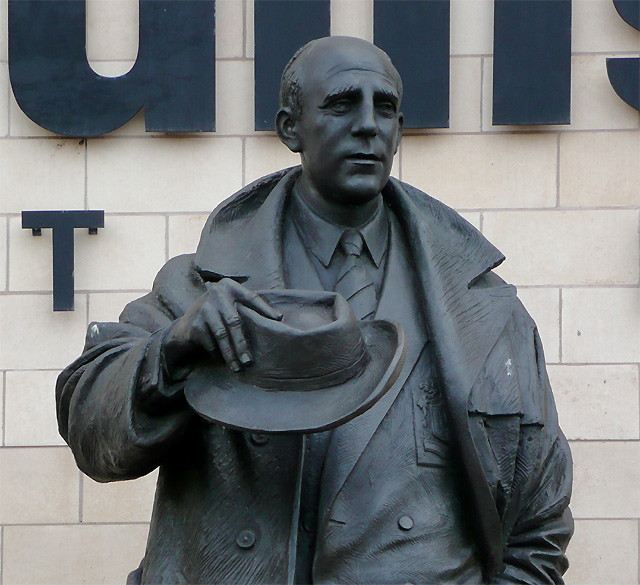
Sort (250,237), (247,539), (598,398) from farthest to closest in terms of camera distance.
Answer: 1. (598,398)
2. (250,237)
3. (247,539)

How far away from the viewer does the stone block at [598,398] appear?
763 centimetres

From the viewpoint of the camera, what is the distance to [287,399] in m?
3.77

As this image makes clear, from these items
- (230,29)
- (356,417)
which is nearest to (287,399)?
(356,417)

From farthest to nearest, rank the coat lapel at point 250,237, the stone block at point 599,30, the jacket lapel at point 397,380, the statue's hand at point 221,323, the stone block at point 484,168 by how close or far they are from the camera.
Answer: the stone block at point 599,30 → the stone block at point 484,168 → the coat lapel at point 250,237 → the jacket lapel at point 397,380 → the statue's hand at point 221,323

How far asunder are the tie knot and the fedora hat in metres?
0.38

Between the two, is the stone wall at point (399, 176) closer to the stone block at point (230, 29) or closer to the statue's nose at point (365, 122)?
the stone block at point (230, 29)

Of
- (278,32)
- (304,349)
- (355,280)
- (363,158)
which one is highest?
(278,32)

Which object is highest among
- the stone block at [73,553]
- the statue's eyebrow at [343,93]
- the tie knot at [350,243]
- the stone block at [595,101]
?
the stone block at [595,101]

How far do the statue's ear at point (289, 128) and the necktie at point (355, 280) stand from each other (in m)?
0.22

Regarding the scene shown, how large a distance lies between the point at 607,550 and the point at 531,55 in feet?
6.43

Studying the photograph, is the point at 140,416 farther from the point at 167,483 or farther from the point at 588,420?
the point at 588,420

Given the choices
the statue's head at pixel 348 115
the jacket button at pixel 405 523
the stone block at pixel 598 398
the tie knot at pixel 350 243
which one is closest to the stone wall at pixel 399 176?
the stone block at pixel 598 398

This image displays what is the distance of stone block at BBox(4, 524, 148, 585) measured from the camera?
7738 millimetres

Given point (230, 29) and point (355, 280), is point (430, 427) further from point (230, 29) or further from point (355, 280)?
point (230, 29)
